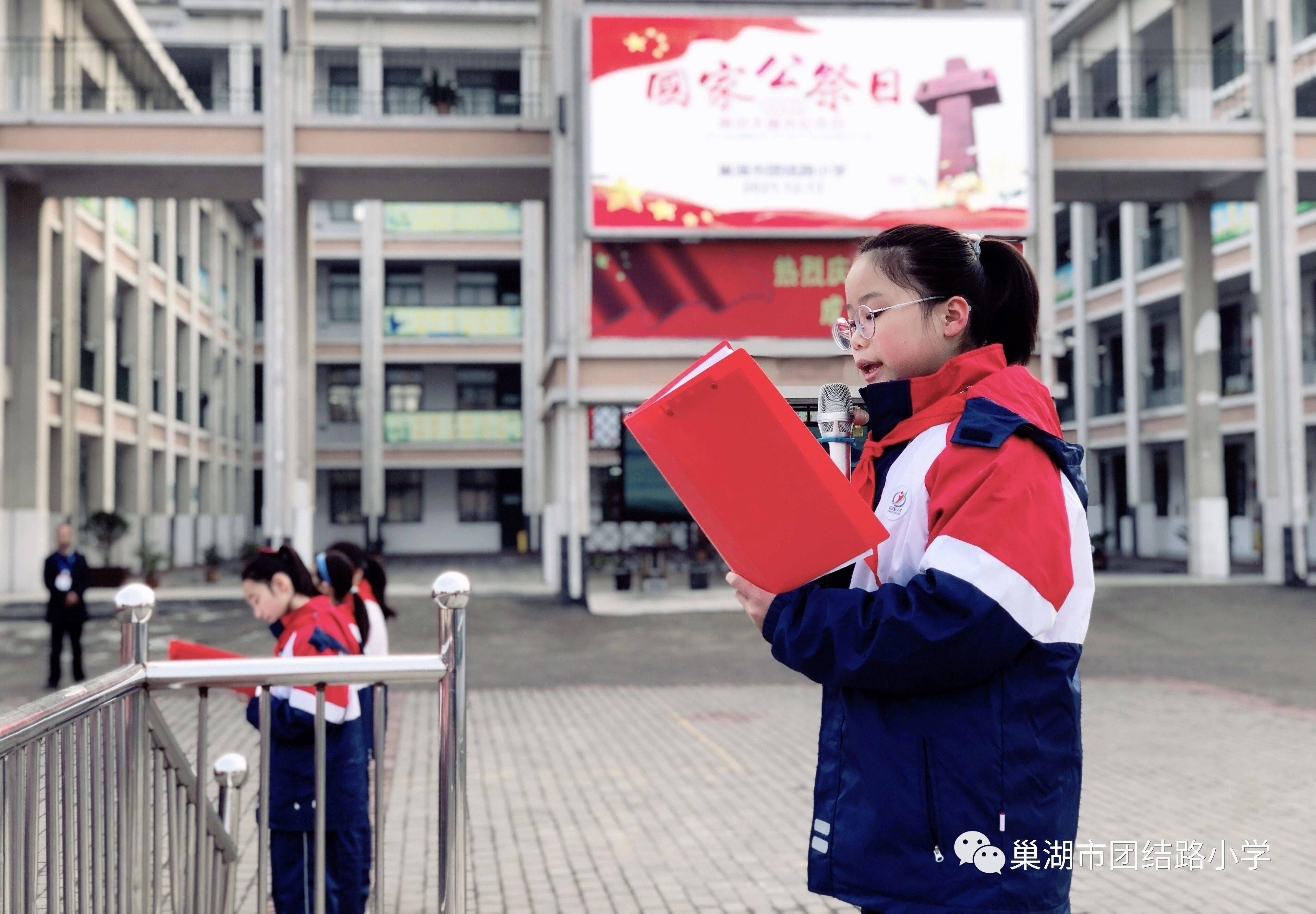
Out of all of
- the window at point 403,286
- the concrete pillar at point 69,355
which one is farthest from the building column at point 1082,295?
the concrete pillar at point 69,355

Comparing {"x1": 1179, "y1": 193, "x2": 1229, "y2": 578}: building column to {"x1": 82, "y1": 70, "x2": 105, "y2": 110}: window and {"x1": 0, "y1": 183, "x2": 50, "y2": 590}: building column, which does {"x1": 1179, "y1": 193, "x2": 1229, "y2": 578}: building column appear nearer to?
{"x1": 0, "y1": 183, "x2": 50, "y2": 590}: building column

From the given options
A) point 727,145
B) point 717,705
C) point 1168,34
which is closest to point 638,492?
point 727,145

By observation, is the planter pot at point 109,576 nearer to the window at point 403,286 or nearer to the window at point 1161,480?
the window at point 403,286

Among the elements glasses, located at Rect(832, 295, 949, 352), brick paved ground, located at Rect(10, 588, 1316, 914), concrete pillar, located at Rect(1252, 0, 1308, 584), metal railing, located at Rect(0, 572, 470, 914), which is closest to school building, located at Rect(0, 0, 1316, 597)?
concrete pillar, located at Rect(1252, 0, 1308, 584)

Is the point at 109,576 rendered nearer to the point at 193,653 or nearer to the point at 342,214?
the point at 342,214

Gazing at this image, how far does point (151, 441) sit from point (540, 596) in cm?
1586

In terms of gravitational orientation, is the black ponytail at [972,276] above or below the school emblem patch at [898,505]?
above

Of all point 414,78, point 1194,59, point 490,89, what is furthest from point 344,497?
point 1194,59

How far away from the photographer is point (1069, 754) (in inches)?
74.9

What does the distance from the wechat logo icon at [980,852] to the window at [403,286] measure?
42.3 meters

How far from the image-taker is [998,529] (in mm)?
1758

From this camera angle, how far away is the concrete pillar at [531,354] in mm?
41281

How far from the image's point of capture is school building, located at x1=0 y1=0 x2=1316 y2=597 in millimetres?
20797

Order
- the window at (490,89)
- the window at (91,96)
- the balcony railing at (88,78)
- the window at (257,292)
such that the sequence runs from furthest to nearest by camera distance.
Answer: the window at (257,292), the window at (490,89), the window at (91,96), the balcony railing at (88,78)
